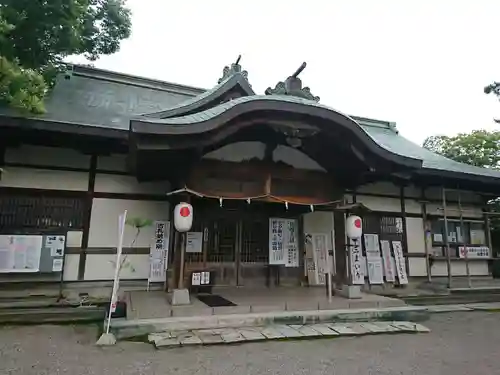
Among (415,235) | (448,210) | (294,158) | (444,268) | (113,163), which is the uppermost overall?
(294,158)

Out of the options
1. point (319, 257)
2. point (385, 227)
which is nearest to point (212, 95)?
point (319, 257)

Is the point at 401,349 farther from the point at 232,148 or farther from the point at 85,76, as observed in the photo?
the point at 85,76

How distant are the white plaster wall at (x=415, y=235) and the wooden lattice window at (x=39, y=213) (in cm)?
865

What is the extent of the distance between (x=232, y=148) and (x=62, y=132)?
3381 millimetres

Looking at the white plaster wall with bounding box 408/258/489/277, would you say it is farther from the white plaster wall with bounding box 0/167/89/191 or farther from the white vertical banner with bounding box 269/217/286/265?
the white plaster wall with bounding box 0/167/89/191

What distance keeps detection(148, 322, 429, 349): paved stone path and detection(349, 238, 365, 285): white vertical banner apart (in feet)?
7.90

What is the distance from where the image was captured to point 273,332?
541 centimetres

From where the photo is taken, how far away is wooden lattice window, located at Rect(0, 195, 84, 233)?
6961 millimetres

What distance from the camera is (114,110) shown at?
896 centimetres

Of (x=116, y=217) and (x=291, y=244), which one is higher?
(x=116, y=217)

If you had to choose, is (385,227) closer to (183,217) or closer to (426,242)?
(426,242)

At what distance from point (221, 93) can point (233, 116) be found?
A: 2.86m

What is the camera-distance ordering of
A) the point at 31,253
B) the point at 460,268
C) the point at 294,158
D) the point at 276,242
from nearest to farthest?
the point at 31,253
the point at 294,158
the point at 276,242
the point at 460,268

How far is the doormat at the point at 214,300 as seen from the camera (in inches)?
255
